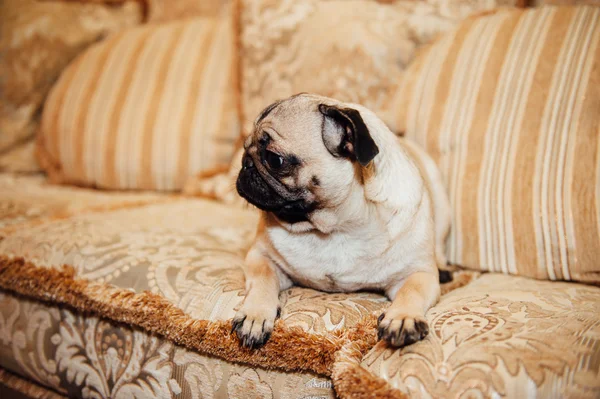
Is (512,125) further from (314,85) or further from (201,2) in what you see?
(201,2)

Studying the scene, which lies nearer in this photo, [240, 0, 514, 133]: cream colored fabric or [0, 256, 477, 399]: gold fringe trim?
[0, 256, 477, 399]: gold fringe trim


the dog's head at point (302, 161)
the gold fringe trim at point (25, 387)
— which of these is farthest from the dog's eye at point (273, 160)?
the gold fringe trim at point (25, 387)

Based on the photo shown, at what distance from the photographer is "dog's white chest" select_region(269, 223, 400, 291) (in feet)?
4.36

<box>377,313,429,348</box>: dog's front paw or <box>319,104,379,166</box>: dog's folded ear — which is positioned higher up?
<box>319,104,379,166</box>: dog's folded ear

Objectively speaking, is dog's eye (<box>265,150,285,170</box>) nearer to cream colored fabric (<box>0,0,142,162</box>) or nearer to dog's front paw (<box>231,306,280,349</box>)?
dog's front paw (<box>231,306,280,349</box>)

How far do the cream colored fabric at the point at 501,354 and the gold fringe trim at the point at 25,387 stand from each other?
1126mm

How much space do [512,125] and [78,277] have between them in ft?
4.79

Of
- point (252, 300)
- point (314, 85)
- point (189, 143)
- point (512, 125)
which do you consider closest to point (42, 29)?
point (189, 143)

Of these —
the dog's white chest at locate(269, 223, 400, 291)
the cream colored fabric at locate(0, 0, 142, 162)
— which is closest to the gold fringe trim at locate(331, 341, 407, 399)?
the dog's white chest at locate(269, 223, 400, 291)

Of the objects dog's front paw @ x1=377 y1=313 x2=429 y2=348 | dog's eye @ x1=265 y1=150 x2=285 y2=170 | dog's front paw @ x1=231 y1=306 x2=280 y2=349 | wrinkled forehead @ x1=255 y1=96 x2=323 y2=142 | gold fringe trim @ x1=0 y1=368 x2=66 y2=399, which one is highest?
wrinkled forehead @ x1=255 y1=96 x2=323 y2=142

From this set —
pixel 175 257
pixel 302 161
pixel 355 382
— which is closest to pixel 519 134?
pixel 302 161

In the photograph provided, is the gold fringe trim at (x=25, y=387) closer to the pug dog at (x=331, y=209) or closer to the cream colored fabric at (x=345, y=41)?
the pug dog at (x=331, y=209)

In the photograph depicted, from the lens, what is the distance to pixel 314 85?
2020mm

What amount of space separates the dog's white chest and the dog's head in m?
0.12
